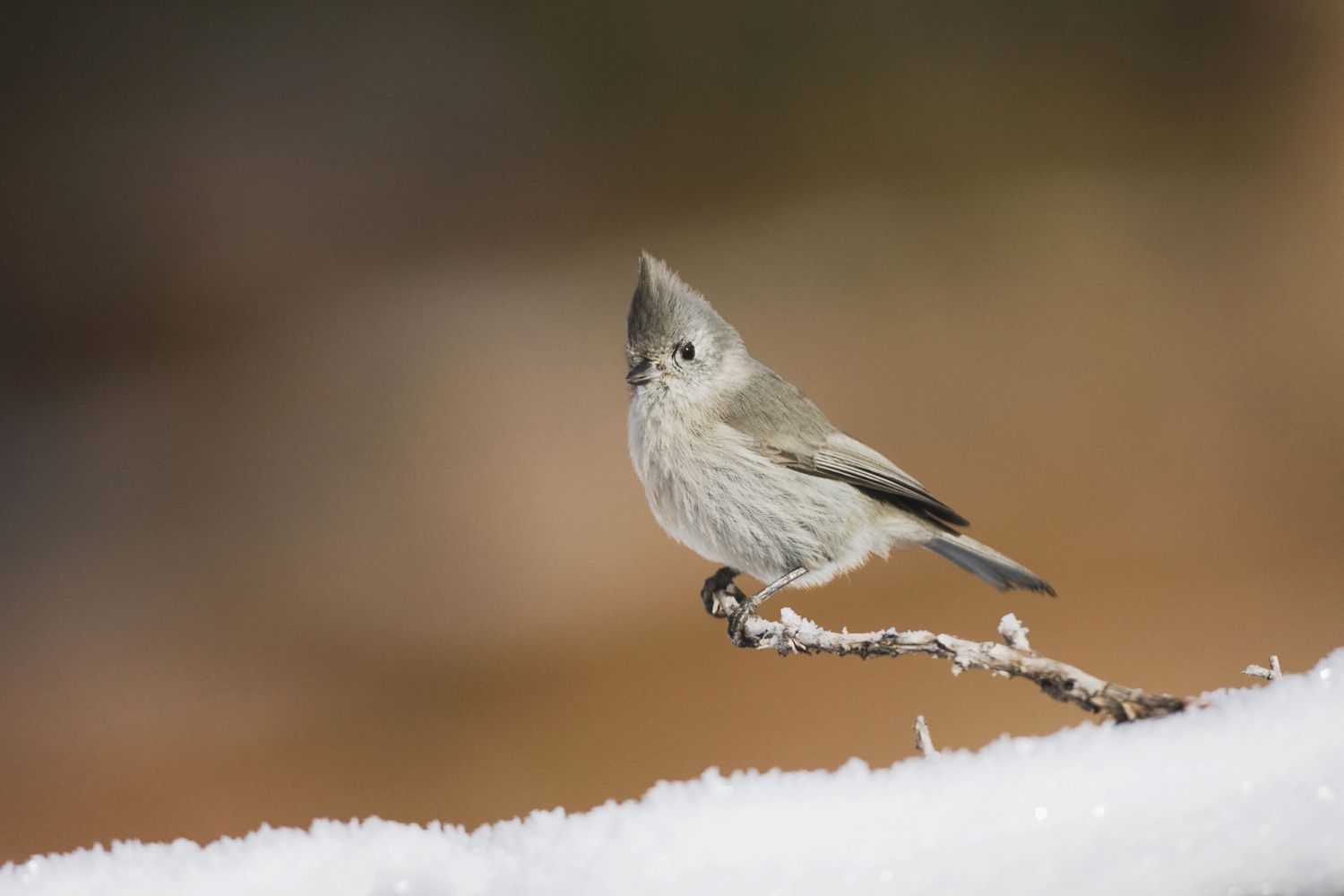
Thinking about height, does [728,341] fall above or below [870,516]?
above

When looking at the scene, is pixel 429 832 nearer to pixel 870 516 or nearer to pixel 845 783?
pixel 845 783

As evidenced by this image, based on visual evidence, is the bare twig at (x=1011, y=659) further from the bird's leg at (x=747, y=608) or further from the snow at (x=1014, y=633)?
the bird's leg at (x=747, y=608)

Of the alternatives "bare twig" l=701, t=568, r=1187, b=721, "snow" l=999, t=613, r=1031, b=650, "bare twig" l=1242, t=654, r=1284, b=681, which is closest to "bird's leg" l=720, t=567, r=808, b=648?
"bare twig" l=701, t=568, r=1187, b=721

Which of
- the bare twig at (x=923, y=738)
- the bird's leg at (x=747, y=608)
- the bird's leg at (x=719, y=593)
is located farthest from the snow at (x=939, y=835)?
the bird's leg at (x=719, y=593)

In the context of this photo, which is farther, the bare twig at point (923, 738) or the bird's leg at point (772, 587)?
the bird's leg at point (772, 587)

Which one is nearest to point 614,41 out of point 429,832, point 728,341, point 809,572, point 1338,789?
point 728,341

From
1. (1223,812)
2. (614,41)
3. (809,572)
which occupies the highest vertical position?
(614,41)
